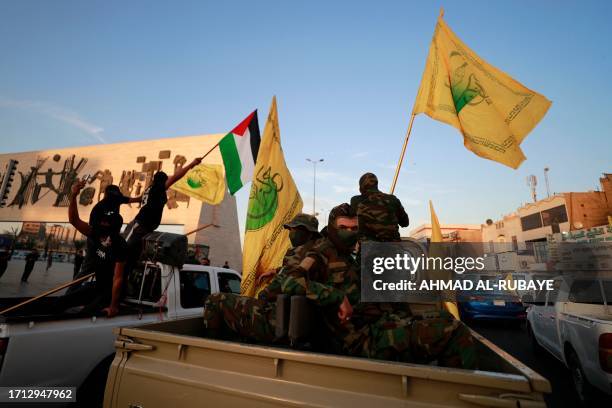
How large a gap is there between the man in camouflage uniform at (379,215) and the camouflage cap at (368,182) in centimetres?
9

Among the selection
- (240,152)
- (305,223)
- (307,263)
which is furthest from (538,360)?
(240,152)

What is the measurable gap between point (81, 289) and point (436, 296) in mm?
4461

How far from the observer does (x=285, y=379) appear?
64.7 inches

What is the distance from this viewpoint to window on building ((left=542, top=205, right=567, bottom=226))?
113 ft

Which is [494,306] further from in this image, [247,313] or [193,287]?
[247,313]

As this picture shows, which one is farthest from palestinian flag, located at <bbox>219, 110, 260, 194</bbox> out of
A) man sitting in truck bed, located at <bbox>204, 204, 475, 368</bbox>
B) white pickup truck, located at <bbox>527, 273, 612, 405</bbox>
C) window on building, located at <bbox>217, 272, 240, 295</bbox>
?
white pickup truck, located at <bbox>527, 273, 612, 405</bbox>

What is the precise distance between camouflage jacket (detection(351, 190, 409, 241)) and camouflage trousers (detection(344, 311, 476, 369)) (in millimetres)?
1132

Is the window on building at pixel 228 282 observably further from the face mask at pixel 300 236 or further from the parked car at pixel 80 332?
the face mask at pixel 300 236

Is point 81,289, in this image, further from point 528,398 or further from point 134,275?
point 528,398

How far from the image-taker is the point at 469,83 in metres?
4.66

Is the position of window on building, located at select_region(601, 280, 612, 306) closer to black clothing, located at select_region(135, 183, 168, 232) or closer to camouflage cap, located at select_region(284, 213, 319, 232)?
camouflage cap, located at select_region(284, 213, 319, 232)

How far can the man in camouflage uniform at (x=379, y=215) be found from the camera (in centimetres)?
315

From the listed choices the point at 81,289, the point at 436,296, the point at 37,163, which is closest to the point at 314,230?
the point at 436,296

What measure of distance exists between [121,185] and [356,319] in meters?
30.2
